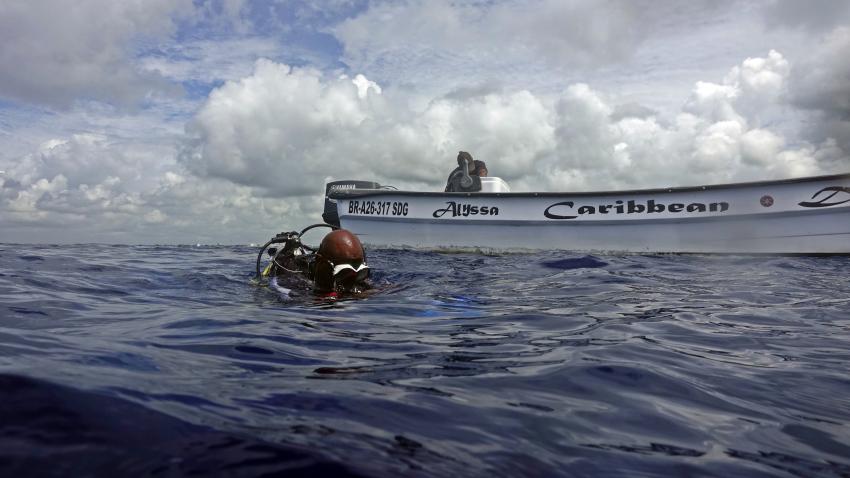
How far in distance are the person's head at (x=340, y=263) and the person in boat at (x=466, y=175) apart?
7.40m

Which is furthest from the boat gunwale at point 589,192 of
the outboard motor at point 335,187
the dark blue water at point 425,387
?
the dark blue water at point 425,387

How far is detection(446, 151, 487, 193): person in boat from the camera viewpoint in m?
12.4

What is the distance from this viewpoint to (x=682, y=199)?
1064cm

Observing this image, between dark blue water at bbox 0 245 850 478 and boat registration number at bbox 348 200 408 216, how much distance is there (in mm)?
7622

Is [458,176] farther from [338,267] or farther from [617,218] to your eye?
[338,267]

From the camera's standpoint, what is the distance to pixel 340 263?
510 cm

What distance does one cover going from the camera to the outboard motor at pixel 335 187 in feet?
45.9

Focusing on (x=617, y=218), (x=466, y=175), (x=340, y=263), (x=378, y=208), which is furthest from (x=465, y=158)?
(x=340, y=263)

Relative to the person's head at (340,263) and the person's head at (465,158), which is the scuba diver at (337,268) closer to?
the person's head at (340,263)

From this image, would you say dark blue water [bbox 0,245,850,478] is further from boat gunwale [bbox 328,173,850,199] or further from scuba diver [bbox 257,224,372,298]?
boat gunwale [bbox 328,173,850,199]

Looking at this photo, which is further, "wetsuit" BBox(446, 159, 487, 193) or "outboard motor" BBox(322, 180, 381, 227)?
"outboard motor" BBox(322, 180, 381, 227)

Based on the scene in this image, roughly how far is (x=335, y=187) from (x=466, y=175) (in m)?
3.70

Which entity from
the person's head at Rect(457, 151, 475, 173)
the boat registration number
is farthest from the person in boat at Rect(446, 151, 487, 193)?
the boat registration number

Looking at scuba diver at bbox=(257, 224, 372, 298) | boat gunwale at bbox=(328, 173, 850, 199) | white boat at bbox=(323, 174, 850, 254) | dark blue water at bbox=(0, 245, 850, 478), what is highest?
boat gunwale at bbox=(328, 173, 850, 199)
